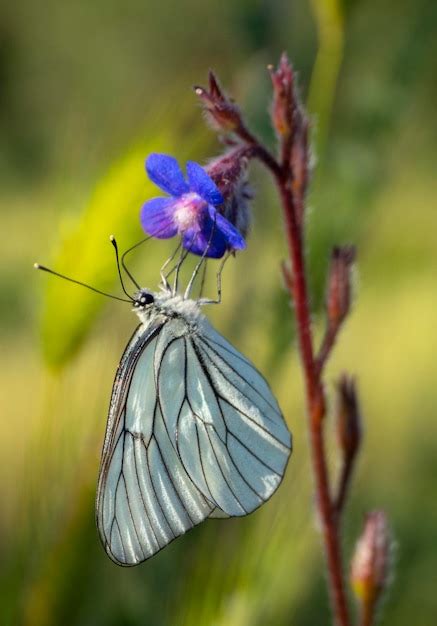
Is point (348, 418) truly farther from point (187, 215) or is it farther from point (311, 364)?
point (187, 215)

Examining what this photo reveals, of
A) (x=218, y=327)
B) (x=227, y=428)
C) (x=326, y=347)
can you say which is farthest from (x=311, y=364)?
(x=218, y=327)

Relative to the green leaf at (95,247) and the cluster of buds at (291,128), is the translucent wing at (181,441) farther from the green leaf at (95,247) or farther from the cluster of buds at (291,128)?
the cluster of buds at (291,128)

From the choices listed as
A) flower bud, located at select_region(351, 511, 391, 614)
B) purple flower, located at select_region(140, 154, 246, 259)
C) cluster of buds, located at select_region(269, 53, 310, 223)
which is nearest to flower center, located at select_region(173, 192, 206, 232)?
purple flower, located at select_region(140, 154, 246, 259)

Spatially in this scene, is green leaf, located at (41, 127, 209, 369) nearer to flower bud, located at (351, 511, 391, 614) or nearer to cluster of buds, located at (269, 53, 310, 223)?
cluster of buds, located at (269, 53, 310, 223)

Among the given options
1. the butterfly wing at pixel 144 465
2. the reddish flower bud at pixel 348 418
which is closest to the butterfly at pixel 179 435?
the butterfly wing at pixel 144 465

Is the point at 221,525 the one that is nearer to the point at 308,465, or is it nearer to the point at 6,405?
the point at 308,465

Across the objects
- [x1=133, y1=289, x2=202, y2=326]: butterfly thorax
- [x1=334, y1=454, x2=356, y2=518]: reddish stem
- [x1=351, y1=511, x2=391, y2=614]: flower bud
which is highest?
[x1=133, y1=289, x2=202, y2=326]: butterfly thorax
